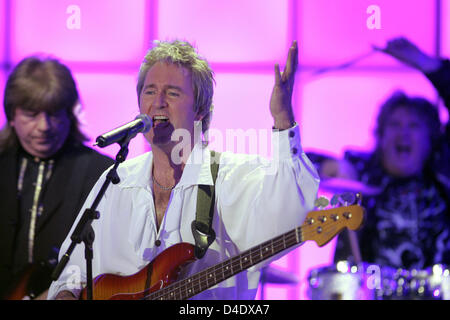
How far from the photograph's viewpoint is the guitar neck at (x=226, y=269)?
6.82 ft

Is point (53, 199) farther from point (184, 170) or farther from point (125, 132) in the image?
point (125, 132)

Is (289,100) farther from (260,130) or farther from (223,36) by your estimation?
(223,36)

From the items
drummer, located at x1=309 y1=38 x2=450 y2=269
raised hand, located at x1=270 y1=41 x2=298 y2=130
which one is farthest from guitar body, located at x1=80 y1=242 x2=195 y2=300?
drummer, located at x1=309 y1=38 x2=450 y2=269

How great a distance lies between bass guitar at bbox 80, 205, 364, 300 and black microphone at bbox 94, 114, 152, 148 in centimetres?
43

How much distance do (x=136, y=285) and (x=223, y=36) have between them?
1.32m

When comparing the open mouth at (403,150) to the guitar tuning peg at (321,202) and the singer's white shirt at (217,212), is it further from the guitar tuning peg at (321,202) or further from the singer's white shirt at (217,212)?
the guitar tuning peg at (321,202)

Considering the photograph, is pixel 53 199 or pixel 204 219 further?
pixel 53 199

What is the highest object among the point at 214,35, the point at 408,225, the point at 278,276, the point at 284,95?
the point at 214,35

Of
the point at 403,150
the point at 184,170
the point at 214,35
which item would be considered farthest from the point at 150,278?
the point at 403,150

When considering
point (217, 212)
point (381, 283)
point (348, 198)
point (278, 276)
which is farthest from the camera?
point (278, 276)

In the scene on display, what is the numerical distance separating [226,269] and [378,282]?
49.8 inches

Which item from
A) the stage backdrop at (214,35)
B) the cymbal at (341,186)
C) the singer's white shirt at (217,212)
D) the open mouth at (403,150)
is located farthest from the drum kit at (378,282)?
the singer's white shirt at (217,212)

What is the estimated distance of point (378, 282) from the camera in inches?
125
